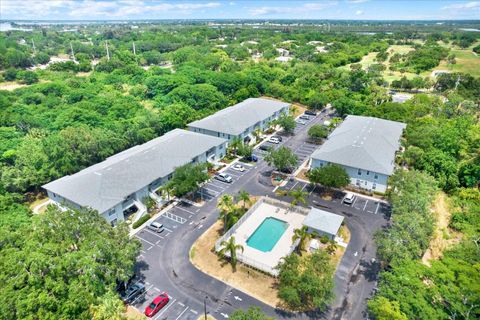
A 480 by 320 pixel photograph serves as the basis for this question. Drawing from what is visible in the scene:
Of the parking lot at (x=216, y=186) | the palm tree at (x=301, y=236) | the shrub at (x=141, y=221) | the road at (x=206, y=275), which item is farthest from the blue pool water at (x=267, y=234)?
the shrub at (x=141, y=221)

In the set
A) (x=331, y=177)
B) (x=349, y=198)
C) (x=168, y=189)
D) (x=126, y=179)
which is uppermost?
(x=126, y=179)

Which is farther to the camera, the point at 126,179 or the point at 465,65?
the point at 465,65

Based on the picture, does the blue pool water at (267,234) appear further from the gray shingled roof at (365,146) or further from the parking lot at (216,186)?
the gray shingled roof at (365,146)

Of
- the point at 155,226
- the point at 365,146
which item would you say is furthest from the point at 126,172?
the point at 365,146

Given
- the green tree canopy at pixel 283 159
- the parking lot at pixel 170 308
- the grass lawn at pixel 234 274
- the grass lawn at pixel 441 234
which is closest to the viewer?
Answer: the parking lot at pixel 170 308

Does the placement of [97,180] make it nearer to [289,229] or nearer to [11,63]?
[289,229]

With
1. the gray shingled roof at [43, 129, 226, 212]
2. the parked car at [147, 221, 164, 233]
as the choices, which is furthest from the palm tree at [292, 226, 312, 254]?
the gray shingled roof at [43, 129, 226, 212]

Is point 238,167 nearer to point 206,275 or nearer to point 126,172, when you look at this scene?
point 126,172
